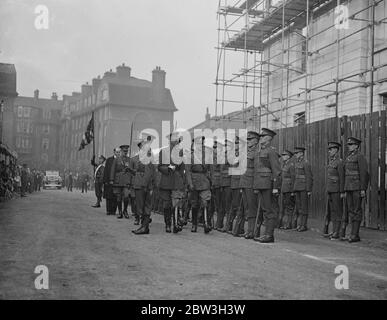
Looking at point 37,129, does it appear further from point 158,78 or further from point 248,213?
point 248,213

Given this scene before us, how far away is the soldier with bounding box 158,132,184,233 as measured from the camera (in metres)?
10.3

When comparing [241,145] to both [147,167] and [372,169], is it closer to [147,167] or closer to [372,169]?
[147,167]

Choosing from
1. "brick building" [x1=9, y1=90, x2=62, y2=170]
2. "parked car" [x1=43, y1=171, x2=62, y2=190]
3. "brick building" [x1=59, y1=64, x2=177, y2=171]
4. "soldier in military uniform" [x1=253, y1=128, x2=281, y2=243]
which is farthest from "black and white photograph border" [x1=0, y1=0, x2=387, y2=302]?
"brick building" [x1=9, y1=90, x2=62, y2=170]

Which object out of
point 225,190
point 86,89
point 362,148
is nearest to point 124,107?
point 86,89

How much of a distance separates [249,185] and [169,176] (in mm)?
1779

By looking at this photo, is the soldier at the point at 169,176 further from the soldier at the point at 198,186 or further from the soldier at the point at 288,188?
the soldier at the point at 288,188

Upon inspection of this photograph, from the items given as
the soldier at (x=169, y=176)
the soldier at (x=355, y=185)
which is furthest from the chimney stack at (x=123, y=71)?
the soldier at (x=355, y=185)

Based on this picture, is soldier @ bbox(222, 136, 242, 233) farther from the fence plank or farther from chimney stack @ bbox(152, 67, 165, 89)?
chimney stack @ bbox(152, 67, 165, 89)

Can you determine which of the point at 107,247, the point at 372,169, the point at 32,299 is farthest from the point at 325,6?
the point at 32,299

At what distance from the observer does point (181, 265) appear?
21.2 ft

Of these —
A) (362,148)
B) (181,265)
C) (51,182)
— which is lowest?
(181,265)

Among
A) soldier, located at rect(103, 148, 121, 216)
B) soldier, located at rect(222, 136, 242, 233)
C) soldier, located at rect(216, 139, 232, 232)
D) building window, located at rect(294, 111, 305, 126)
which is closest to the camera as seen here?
soldier, located at rect(222, 136, 242, 233)

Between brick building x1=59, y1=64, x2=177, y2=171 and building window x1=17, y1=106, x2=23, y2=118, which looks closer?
brick building x1=59, y1=64, x2=177, y2=171
